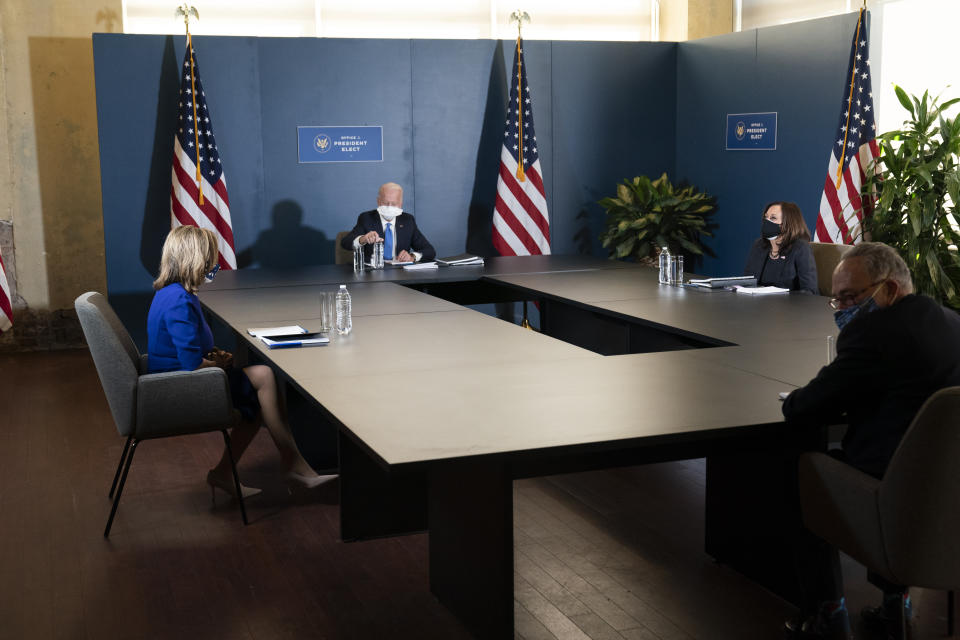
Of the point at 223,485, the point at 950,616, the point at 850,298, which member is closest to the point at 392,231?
the point at 223,485

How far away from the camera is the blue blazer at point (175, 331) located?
13.1 feet

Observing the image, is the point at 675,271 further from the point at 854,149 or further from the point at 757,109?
the point at 757,109

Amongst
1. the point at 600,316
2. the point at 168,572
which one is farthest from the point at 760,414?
the point at 600,316

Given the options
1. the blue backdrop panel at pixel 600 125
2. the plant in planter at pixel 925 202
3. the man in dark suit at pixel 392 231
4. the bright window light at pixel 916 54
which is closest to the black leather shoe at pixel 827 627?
the plant in planter at pixel 925 202

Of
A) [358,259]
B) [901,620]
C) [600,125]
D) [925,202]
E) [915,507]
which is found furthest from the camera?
[600,125]

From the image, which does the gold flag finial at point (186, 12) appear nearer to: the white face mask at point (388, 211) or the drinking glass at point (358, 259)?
the white face mask at point (388, 211)

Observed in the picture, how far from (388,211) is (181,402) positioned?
3377 millimetres

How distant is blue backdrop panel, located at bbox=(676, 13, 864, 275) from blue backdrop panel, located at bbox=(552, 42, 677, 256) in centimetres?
19

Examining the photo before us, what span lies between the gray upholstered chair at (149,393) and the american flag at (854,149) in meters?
4.54

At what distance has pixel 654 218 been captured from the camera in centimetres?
828

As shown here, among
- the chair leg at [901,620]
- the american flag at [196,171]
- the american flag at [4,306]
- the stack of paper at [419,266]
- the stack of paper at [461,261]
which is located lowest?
the chair leg at [901,620]

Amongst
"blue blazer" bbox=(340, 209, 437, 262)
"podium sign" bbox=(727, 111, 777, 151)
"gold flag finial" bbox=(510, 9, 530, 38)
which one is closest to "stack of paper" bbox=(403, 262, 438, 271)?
"blue blazer" bbox=(340, 209, 437, 262)

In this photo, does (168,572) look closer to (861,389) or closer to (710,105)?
(861,389)

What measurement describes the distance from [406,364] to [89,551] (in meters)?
1.42
